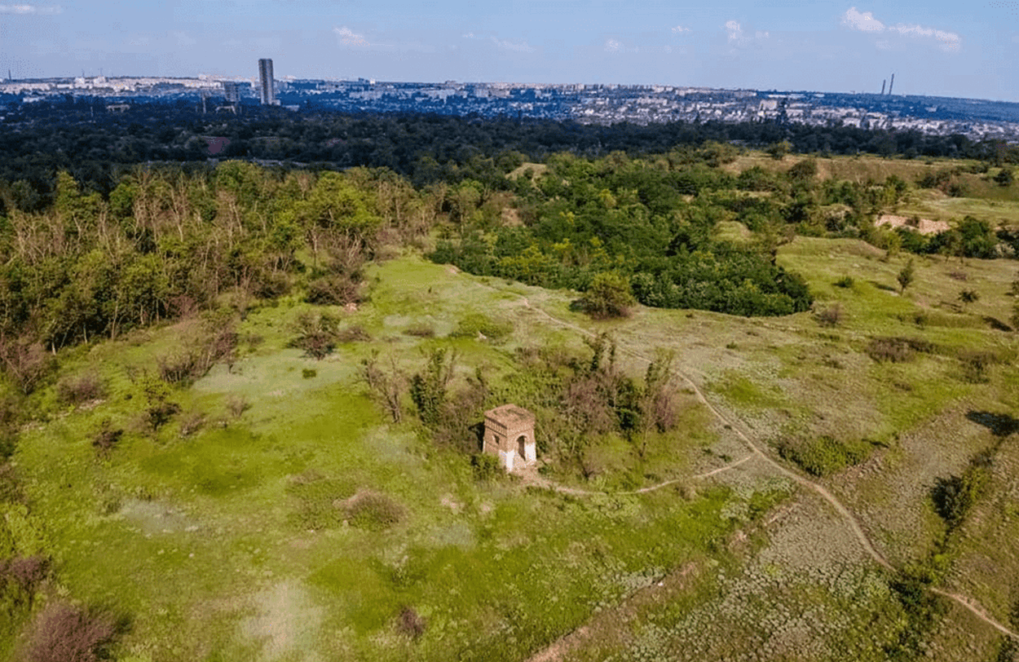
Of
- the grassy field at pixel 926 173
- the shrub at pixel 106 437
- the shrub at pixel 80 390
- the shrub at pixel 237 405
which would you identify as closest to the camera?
the shrub at pixel 106 437

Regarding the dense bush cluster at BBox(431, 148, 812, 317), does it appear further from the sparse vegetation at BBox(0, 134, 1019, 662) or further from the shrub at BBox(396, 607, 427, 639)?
the shrub at BBox(396, 607, 427, 639)

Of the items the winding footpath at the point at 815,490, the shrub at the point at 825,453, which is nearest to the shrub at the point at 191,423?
the winding footpath at the point at 815,490

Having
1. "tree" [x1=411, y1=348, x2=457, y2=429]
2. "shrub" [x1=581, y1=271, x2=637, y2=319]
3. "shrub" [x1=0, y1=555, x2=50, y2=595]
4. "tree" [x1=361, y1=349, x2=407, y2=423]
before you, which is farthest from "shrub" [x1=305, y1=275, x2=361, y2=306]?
"shrub" [x1=0, y1=555, x2=50, y2=595]

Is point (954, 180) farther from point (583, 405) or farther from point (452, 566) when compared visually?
point (452, 566)

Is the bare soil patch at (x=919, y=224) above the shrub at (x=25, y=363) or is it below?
above

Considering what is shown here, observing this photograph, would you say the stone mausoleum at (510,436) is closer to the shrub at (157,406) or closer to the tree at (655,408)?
the tree at (655,408)

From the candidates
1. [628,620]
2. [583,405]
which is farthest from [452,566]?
[583,405]
